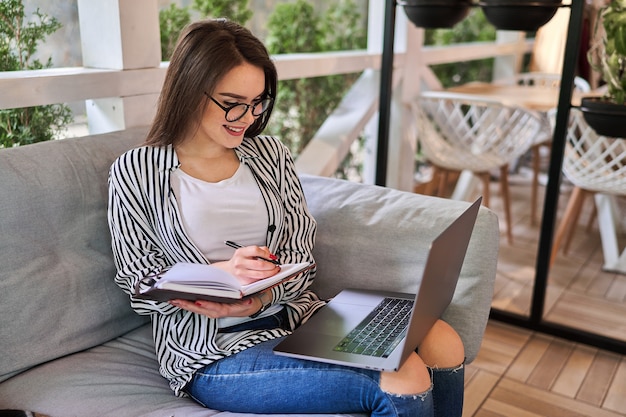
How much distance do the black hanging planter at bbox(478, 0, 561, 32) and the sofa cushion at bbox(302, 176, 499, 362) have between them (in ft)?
2.66

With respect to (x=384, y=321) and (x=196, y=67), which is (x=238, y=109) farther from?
(x=384, y=321)

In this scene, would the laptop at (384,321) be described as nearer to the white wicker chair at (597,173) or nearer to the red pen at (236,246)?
the red pen at (236,246)

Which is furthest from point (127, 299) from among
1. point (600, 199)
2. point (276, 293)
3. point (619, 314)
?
point (600, 199)

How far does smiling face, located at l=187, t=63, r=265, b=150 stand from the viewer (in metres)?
1.28

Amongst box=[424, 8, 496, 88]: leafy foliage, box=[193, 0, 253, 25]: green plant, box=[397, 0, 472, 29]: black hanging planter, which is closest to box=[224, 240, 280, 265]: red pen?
box=[193, 0, 253, 25]: green plant

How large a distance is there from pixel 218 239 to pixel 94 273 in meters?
0.27

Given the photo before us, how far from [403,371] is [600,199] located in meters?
2.16

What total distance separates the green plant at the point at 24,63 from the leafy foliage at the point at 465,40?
7.90 ft

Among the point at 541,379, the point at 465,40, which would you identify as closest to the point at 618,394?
the point at 541,379

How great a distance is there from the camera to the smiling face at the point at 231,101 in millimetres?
1280

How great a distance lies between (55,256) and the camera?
1.30 meters

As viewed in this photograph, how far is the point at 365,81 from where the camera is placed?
2.80 metres

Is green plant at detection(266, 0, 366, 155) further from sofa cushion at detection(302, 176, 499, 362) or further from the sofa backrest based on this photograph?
the sofa backrest

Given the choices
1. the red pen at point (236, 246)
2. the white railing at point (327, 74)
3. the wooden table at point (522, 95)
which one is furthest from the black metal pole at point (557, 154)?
the red pen at point (236, 246)
